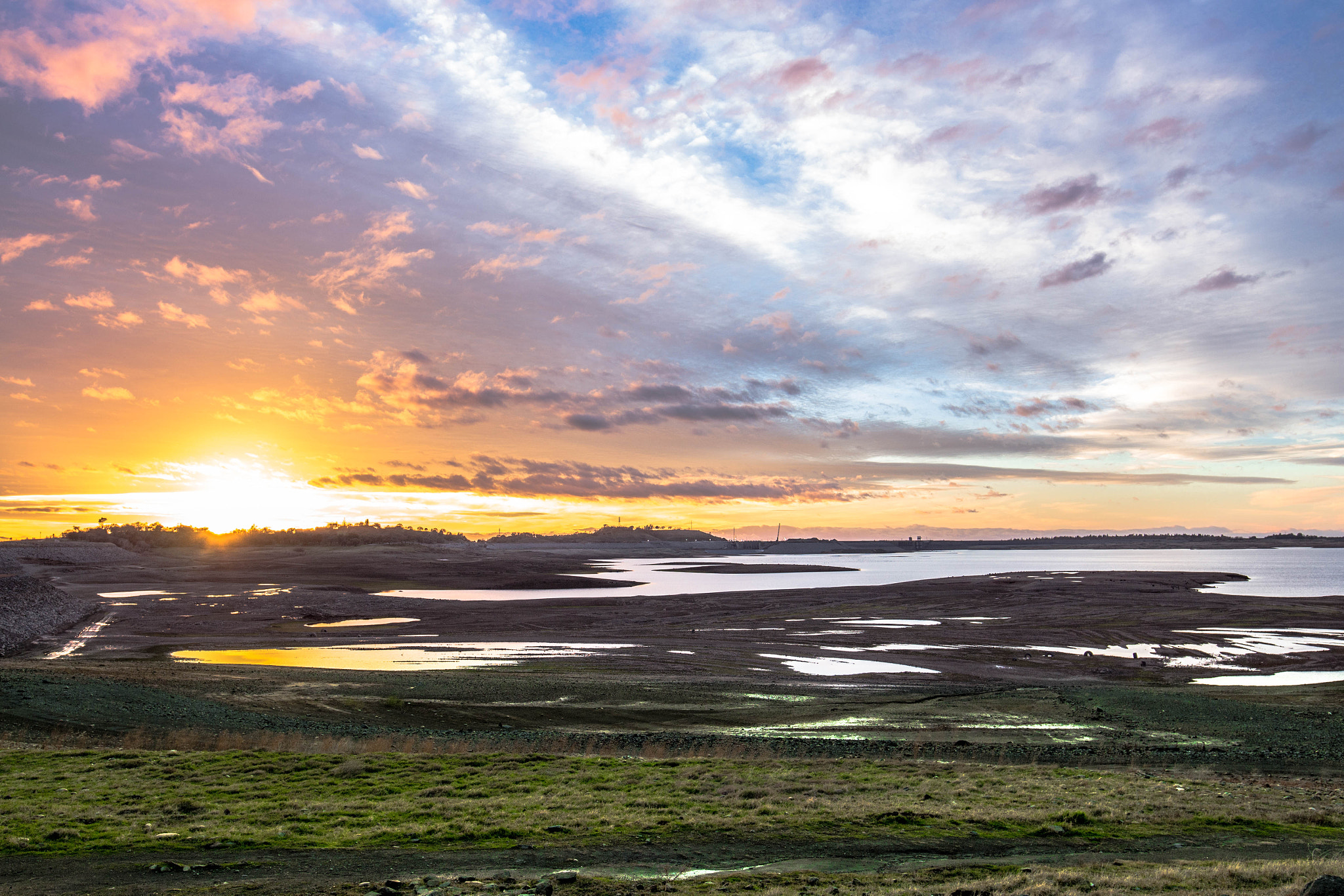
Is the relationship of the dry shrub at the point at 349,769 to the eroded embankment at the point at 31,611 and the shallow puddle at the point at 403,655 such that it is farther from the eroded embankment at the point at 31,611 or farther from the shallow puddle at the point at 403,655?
the eroded embankment at the point at 31,611

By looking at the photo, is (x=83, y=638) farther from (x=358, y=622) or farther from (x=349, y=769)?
(x=349, y=769)

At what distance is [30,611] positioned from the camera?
210 ft

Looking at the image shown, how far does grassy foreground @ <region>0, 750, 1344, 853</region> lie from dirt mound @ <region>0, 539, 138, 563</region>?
449 feet

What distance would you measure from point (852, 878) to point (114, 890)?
38.0ft

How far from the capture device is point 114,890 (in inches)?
481

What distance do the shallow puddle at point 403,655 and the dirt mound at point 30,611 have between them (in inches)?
499

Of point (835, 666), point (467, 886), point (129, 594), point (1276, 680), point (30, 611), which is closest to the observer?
point (467, 886)

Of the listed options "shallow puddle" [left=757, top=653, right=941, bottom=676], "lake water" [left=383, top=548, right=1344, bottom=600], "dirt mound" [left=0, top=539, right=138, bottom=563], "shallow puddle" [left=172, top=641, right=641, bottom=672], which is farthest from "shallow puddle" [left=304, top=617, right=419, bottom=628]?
"dirt mound" [left=0, top=539, right=138, bottom=563]

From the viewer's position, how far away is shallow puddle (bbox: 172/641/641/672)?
47875 mm

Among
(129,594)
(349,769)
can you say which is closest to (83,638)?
(129,594)

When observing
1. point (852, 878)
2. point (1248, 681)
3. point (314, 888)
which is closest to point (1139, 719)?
point (1248, 681)

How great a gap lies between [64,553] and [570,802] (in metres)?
161

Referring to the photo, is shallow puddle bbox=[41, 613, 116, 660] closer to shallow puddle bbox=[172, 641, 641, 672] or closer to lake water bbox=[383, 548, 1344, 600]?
shallow puddle bbox=[172, 641, 641, 672]

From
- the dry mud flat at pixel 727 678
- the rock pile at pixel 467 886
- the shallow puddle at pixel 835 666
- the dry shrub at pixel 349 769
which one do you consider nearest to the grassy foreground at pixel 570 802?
the dry shrub at pixel 349 769
